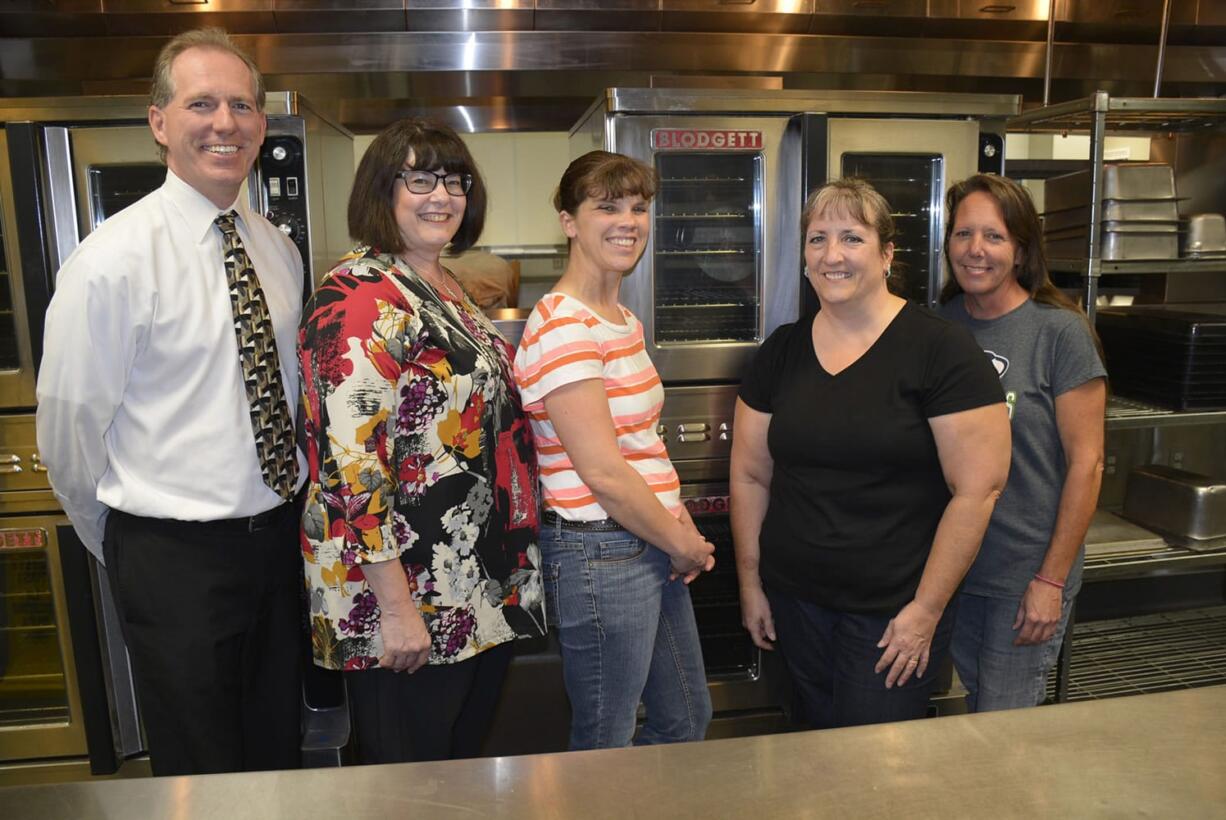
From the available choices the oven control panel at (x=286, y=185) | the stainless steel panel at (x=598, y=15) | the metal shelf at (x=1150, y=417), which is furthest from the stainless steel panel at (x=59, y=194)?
the metal shelf at (x=1150, y=417)

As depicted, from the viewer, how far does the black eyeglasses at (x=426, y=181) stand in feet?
5.17

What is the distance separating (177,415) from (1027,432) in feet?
5.75

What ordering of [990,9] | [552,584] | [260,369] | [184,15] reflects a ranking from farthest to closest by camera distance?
[990,9] < [184,15] < [552,584] < [260,369]

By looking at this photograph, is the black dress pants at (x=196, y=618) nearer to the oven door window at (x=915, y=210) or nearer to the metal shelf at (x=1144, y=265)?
the oven door window at (x=915, y=210)

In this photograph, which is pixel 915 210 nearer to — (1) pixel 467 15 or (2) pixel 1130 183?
(2) pixel 1130 183

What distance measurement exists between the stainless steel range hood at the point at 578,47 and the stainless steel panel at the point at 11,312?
1.24 metres

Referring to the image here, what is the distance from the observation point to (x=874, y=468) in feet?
5.60

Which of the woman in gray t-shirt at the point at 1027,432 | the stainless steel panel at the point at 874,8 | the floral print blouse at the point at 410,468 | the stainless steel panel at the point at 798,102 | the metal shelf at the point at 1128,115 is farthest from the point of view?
the stainless steel panel at the point at 874,8

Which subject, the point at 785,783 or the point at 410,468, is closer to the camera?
the point at 785,783

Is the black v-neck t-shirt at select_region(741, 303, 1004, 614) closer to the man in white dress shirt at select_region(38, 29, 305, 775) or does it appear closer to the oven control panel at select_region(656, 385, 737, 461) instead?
the oven control panel at select_region(656, 385, 737, 461)

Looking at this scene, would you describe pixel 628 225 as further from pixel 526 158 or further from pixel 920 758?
pixel 526 158

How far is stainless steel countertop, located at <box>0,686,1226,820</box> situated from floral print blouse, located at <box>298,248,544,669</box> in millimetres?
516

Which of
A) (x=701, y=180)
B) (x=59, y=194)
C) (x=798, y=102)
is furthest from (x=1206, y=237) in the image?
(x=59, y=194)

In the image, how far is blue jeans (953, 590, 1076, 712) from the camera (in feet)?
6.70
